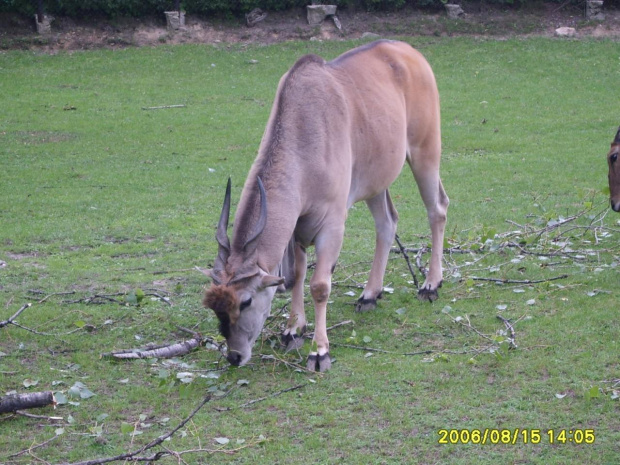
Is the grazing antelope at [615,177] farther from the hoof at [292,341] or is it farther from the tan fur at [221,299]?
the tan fur at [221,299]

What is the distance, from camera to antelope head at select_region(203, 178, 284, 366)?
503cm

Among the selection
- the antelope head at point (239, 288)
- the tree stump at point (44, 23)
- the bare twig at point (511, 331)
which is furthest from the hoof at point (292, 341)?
the tree stump at point (44, 23)

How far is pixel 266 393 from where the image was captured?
523 cm

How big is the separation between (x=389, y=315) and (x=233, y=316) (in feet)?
5.97

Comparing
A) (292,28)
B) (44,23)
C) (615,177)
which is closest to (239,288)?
(615,177)

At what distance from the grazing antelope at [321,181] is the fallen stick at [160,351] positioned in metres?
0.66

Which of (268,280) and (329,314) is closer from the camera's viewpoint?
(268,280)

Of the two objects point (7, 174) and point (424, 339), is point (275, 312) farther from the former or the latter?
point (7, 174)

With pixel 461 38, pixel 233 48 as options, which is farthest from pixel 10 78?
pixel 461 38

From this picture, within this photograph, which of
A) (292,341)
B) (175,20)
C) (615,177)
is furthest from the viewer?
(175,20)

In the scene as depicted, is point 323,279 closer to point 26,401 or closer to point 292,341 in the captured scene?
point 292,341

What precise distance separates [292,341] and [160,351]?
3.00ft

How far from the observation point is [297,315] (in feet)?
19.8
